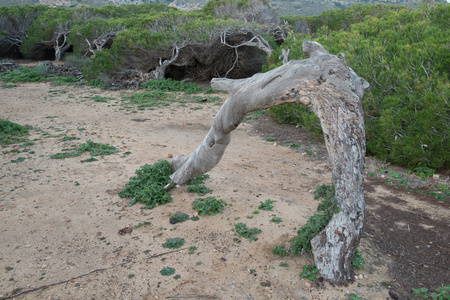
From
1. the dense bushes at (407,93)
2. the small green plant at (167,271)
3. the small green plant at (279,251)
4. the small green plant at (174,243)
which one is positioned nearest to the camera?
the small green plant at (167,271)

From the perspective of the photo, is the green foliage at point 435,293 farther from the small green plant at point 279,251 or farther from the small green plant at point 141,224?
the small green plant at point 141,224

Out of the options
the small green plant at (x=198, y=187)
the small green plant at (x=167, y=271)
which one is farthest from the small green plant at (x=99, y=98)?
the small green plant at (x=167, y=271)

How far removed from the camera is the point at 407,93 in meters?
5.69

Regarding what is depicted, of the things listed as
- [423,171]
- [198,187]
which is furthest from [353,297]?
[423,171]

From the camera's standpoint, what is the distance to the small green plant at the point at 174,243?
11.3 ft

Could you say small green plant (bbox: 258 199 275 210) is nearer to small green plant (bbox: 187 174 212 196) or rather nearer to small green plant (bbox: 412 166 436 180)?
small green plant (bbox: 187 174 212 196)

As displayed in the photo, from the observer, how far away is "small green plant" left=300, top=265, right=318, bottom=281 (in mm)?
2903

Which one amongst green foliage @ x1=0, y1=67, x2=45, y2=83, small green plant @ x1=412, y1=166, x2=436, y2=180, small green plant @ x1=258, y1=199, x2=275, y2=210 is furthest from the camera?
green foliage @ x1=0, y1=67, x2=45, y2=83

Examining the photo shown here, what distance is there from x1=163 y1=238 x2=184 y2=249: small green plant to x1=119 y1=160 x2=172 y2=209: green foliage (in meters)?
0.82

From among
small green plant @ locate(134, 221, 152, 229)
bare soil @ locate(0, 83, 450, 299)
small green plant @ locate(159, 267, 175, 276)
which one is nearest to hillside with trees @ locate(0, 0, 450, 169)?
bare soil @ locate(0, 83, 450, 299)

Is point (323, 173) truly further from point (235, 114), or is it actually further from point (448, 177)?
point (235, 114)

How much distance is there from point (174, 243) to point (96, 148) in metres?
3.46

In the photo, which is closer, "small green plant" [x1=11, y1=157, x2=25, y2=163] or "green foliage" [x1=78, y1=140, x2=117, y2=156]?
"small green plant" [x1=11, y1=157, x2=25, y2=163]

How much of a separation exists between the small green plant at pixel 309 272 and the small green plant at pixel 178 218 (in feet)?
4.95
